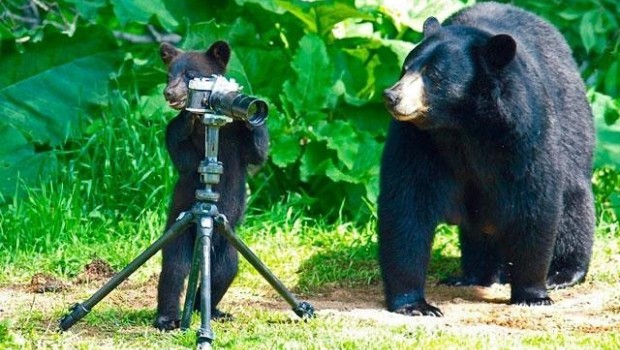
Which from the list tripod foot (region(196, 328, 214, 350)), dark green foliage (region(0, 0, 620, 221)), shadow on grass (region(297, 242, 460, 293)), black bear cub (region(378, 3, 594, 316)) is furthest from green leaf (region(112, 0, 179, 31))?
tripod foot (region(196, 328, 214, 350))

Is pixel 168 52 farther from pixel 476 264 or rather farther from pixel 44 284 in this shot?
pixel 476 264

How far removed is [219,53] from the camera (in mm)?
6090

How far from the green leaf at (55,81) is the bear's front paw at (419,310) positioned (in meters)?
3.76

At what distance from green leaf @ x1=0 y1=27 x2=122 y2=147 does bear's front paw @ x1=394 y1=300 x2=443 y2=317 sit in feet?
12.3

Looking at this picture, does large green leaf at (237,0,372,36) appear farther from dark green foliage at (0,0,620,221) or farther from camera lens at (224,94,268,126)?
camera lens at (224,94,268,126)

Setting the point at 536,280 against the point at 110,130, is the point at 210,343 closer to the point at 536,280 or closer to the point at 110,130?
the point at 536,280

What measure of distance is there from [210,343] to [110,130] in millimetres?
4042

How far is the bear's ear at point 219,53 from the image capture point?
19.8 ft

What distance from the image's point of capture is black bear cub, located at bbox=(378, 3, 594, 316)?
6.60 metres

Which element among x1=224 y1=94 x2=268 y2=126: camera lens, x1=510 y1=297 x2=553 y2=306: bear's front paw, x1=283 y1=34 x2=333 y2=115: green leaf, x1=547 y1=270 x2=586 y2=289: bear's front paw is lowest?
x1=510 y1=297 x2=553 y2=306: bear's front paw

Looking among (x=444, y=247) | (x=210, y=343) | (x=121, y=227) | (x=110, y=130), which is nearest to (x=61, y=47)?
(x=110, y=130)

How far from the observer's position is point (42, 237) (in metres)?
8.29

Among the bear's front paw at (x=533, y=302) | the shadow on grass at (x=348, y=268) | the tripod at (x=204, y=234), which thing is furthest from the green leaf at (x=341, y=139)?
the tripod at (x=204, y=234)

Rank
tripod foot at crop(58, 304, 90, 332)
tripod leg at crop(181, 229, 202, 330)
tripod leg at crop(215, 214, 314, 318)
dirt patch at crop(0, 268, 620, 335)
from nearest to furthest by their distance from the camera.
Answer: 1. tripod leg at crop(181, 229, 202, 330)
2. tripod leg at crop(215, 214, 314, 318)
3. tripod foot at crop(58, 304, 90, 332)
4. dirt patch at crop(0, 268, 620, 335)
